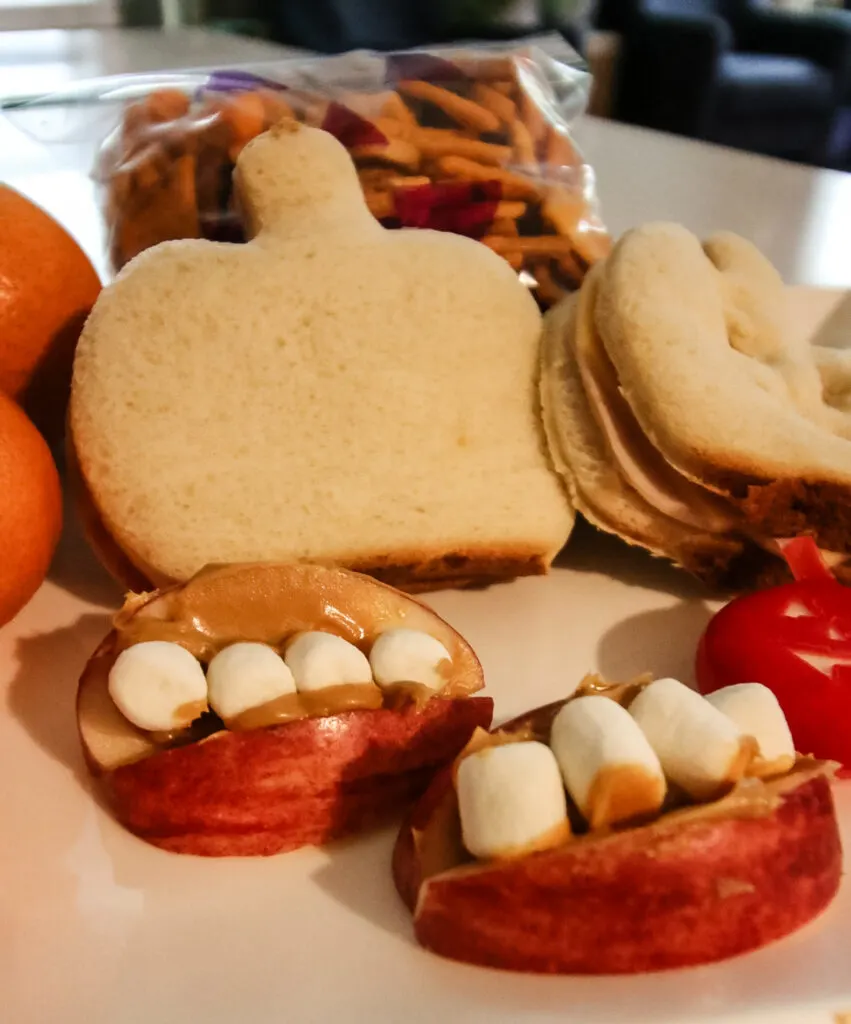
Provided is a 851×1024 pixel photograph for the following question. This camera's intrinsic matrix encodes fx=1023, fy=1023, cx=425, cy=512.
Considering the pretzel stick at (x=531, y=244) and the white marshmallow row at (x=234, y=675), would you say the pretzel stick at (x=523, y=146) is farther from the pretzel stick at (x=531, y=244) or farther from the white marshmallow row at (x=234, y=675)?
the white marshmallow row at (x=234, y=675)

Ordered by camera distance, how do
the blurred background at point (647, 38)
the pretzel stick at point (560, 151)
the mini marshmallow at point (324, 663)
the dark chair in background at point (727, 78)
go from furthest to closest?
the dark chair in background at point (727, 78) < the blurred background at point (647, 38) < the pretzel stick at point (560, 151) < the mini marshmallow at point (324, 663)

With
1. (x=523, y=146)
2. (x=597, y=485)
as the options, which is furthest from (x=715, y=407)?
(x=523, y=146)

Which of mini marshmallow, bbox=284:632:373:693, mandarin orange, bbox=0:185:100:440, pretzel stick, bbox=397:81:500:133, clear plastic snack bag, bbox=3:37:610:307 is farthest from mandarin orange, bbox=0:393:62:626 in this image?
pretzel stick, bbox=397:81:500:133

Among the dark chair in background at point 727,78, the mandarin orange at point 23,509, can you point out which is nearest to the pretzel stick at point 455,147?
the mandarin orange at point 23,509

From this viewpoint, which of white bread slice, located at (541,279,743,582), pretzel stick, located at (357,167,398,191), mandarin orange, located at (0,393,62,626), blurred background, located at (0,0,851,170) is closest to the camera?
mandarin orange, located at (0,393,62,626)

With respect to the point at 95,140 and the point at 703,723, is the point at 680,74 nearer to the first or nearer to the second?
the point at 95,140

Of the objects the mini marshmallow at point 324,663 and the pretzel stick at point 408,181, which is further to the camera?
the pretzel stick at point 408,181

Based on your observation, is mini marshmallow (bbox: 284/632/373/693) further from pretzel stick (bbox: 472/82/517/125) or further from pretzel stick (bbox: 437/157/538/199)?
pretzel stick (bbox: 472/82/517/125)
